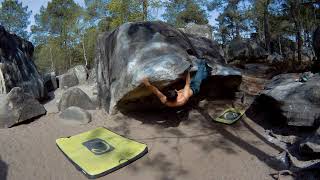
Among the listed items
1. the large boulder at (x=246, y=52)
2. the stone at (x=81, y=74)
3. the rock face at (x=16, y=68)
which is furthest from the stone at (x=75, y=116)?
the large boulder at (x=246, y=52)

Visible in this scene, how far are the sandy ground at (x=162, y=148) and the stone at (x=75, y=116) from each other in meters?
0.19

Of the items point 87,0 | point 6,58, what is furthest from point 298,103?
point 87,0

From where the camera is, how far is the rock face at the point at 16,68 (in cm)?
1042

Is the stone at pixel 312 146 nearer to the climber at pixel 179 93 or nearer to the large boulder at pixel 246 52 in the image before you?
the climber at pixel 179 93

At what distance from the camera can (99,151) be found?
6562mm

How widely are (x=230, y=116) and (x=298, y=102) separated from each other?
6.19 ft

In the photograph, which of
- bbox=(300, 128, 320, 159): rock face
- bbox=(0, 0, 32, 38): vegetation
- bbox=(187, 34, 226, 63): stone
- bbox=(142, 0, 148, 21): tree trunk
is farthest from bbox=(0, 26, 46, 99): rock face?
bbox=(0, 0, 32, 38): vegetation

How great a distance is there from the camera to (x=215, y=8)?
33344 mm

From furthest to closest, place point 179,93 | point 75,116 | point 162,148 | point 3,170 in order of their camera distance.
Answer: point 75,116 → point 162,148 → point 179,93 → point 3,170

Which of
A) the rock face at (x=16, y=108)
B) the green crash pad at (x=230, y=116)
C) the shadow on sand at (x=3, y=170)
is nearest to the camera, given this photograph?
the shadow on sand at (x=3, y=170)

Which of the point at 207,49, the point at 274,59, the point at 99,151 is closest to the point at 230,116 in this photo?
the point at 207,49

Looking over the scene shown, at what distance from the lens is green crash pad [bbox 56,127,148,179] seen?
5977mm

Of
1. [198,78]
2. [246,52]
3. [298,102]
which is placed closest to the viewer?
[298,102]

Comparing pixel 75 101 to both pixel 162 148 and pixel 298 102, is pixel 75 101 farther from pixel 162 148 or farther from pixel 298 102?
pixel 298 102
